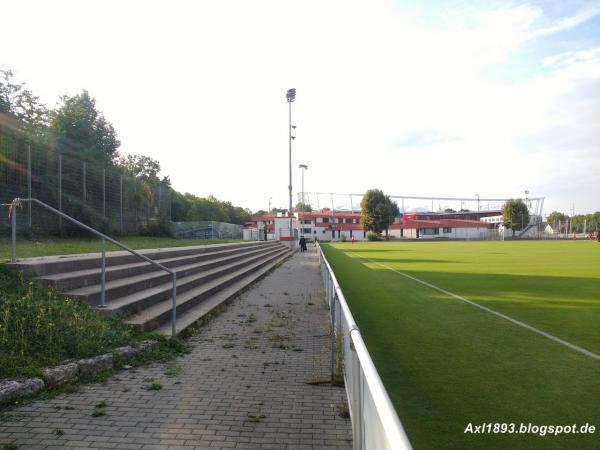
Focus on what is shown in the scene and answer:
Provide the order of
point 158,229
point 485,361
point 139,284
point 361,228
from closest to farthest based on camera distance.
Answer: point 485,361
point 139,284
point 158,229
point 361,228

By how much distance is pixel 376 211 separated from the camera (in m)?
83.2

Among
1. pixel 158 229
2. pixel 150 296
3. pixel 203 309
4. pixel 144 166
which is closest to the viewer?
pixel 150 296

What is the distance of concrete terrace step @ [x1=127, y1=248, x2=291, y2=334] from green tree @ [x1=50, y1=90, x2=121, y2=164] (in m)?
19.1

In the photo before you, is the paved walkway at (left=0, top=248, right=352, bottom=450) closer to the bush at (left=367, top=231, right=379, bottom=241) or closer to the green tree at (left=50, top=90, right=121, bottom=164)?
the green tree at (left=50, top=90, right=121, bottom=164)

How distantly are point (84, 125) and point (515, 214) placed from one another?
3482 inches

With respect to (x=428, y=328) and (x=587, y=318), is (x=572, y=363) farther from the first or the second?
(x=587, y=318)

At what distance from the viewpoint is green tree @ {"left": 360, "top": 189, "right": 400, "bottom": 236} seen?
273ft

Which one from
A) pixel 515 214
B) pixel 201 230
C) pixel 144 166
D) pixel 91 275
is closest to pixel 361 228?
pixel 515 214

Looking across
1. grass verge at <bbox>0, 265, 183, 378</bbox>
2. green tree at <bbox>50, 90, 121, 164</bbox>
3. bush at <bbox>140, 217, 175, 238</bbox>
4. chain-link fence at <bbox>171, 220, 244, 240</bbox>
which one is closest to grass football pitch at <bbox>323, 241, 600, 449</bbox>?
grass verge at <bbox>0, 265, 183, 378</bbox>

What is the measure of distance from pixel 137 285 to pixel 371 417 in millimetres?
6847

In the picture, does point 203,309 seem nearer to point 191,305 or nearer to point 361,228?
point 191,305

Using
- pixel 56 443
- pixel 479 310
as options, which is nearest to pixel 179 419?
pixel 56 443

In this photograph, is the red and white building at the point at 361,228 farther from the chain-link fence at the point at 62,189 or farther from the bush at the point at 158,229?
the chain-link fence at the point at 62,189

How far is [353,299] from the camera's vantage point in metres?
12.0
